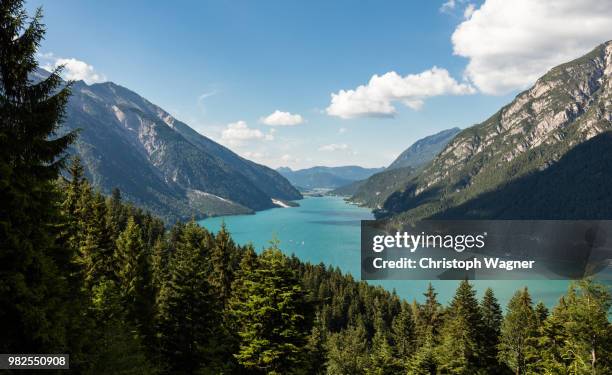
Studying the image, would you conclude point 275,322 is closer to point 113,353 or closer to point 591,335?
point 113,353

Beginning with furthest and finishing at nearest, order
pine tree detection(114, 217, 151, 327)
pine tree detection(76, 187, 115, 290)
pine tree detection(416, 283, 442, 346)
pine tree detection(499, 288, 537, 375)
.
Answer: pine tree detection(416, 283, 442, 346) → pine tree detection(499, 288, 537, 375) → pine tree detection(76, 187, 115, 290) → pine tree detection(114, 217, 151, 327)

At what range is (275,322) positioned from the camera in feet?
67.1

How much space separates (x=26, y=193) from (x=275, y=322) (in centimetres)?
1259

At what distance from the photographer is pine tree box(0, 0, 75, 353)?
1134cm

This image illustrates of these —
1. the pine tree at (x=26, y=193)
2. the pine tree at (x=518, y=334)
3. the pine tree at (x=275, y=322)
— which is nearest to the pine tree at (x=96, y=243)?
the pine tree at (x=275, y=322)

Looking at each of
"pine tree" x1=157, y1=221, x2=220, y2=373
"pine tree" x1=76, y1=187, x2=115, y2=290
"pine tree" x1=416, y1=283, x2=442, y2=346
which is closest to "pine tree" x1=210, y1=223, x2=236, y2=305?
"pine tree" x1=76, y1=187, x2=115, y2=290

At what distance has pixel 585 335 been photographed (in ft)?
76.1

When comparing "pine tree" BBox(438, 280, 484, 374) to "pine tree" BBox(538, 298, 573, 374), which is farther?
"pine tree" BBox(438, 280, 484, 374)

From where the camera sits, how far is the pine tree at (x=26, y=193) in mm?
11336

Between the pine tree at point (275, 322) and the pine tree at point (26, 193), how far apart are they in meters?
9.31

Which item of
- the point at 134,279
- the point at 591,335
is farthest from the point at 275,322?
the point at 591,335

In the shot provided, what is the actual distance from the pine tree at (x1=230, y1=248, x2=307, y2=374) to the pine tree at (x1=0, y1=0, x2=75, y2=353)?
30.5 feet

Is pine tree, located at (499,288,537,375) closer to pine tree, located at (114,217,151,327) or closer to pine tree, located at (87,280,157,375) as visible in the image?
pine tree, located at (114,217,151,327)

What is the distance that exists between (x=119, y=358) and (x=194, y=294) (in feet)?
22.8
